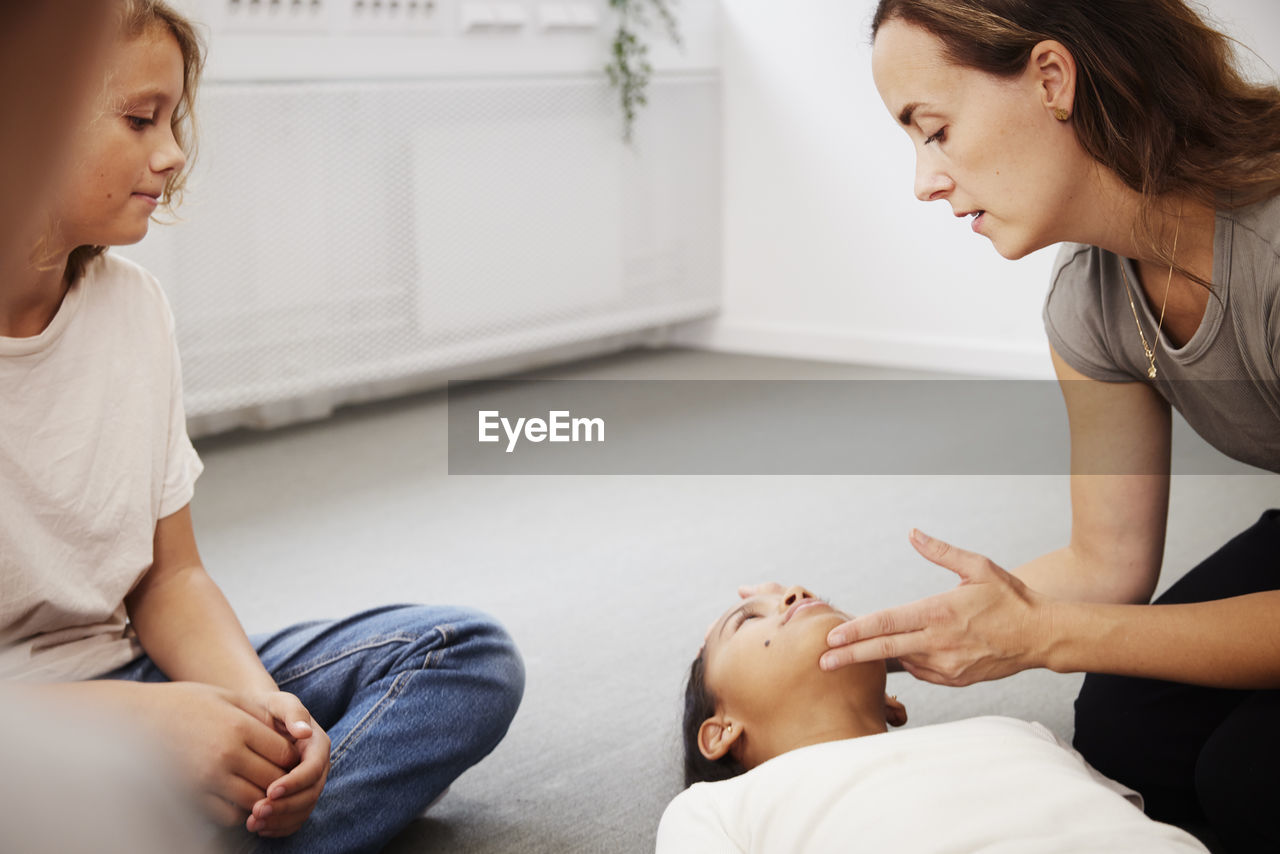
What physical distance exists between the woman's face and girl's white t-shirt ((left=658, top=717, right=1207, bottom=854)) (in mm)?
441

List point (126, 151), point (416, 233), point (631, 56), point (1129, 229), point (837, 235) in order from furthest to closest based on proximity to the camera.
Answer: point (837, 235), point (631, 56), point (416, 233), point (1129, 229), point (126, 151)

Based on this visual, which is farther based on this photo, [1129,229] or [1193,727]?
[1193,727]

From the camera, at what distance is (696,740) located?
1.14 metres

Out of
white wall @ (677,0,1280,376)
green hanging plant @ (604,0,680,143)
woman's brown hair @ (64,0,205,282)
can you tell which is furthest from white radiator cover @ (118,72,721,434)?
woman's brown hair @ (64,0,205,282)

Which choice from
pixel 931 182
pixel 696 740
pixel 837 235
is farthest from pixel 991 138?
pixel 837 235

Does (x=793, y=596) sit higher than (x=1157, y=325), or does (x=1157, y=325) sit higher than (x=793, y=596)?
(x=1157, y=325)

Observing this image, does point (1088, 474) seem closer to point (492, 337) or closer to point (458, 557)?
point (458, 557)

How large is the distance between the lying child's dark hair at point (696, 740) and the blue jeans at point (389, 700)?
0.60 feet

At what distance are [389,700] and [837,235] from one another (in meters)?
3.07

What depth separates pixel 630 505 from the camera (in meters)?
2.45

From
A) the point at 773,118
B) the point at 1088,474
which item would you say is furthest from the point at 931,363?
the point at 1088,474

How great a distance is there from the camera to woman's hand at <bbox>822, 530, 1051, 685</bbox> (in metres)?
1.01

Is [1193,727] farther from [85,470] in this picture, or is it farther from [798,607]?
[85,470]

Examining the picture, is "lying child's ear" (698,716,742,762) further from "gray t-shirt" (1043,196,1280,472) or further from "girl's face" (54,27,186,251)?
"girl's face" (54,27,186,251)
